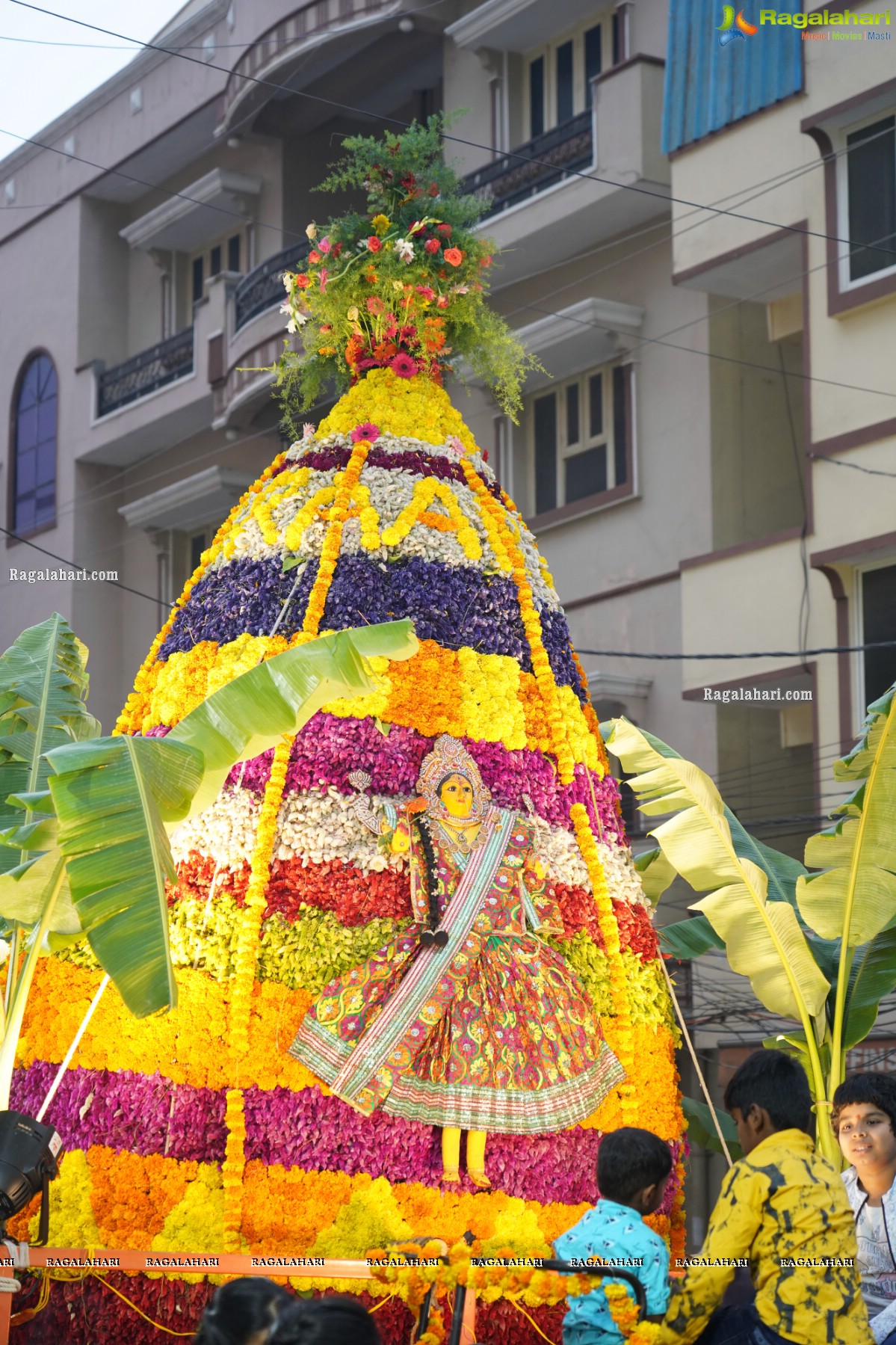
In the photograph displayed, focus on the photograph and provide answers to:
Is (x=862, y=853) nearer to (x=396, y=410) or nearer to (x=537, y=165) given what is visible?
(x=396, y=410)

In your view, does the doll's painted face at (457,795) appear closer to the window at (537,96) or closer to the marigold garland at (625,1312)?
the marigold garland at (625,1312)

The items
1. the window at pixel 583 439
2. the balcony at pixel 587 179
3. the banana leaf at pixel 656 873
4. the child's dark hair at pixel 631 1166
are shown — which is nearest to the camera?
the child's dark hair at pixel 631 1166

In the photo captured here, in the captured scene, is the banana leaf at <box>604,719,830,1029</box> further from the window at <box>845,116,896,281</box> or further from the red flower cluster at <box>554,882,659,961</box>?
the window at <box>845,116,896,281</box>

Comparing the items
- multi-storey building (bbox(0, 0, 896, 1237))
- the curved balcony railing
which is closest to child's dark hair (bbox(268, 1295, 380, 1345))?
multi-storey building (bbox(0, 0, 896, 1237))

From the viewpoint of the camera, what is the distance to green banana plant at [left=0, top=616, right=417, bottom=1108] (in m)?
5.88

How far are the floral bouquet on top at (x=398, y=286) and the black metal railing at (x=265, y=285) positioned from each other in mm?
10390

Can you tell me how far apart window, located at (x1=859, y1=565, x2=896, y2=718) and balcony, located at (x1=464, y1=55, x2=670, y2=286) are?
4.82m

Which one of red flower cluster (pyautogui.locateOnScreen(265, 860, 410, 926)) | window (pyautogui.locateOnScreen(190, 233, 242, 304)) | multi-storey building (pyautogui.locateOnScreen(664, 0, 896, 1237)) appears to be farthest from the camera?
window (pyautogui.locateOnScreen(190, 233, 242, 304))

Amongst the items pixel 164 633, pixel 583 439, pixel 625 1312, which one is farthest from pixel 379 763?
pixel 583 439

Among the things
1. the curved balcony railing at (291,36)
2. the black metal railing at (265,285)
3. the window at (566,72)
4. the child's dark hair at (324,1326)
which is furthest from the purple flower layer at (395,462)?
the curved balcony railing at (291,36)

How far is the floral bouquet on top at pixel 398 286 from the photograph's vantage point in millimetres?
8047

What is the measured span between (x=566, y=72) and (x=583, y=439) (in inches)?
164

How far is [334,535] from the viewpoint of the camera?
24.3ft

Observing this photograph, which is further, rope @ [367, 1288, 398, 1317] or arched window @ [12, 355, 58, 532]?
arched window @ [12, 355, 58, 532]
